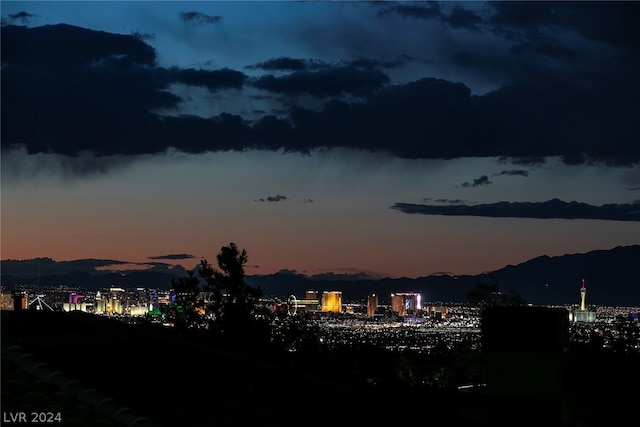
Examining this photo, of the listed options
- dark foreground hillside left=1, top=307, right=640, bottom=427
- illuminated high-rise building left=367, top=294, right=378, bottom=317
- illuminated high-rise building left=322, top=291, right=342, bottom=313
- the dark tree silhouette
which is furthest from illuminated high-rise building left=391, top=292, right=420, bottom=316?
dark foreground hillside left=1, top=307, right=640, bottom=427

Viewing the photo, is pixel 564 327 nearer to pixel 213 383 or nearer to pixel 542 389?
pixel 542 389

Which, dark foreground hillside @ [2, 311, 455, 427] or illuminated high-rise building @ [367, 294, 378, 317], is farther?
illuminated high-rise building @ [367, 294, 378, 317]

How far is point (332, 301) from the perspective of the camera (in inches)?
3981

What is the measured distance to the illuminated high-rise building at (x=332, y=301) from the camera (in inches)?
3893

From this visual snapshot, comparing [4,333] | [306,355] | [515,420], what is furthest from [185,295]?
[515,420]

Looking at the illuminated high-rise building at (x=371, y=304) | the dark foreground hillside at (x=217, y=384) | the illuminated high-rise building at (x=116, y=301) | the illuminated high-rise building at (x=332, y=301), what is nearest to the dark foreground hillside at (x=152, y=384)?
the dark foreground hillside at (x=217, y=384)

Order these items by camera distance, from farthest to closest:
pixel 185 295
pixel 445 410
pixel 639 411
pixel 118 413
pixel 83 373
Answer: pixel 185 295, pixel 639 411, pixel 445 410, pixel 83 373, pixel 118 413

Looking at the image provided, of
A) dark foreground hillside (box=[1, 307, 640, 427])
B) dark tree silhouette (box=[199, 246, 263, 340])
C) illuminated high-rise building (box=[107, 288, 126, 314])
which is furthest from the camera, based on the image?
illuminated high-rise building (box=[107, 288, 126, 314])

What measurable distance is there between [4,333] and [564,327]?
585 centimetres

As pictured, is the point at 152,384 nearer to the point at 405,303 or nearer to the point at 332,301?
the point at 332,301

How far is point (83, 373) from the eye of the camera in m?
8.29

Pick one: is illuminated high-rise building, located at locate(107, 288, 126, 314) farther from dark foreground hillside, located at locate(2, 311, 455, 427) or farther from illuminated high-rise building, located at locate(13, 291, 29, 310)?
dark foreground hillside, located at locate(2, 311, 455, 427)

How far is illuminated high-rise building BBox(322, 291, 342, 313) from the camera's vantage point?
98875 millimetres

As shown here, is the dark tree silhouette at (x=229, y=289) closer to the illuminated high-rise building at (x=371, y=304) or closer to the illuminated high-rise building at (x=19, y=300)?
the illuminated high-rise building at (x=19, y=300)
